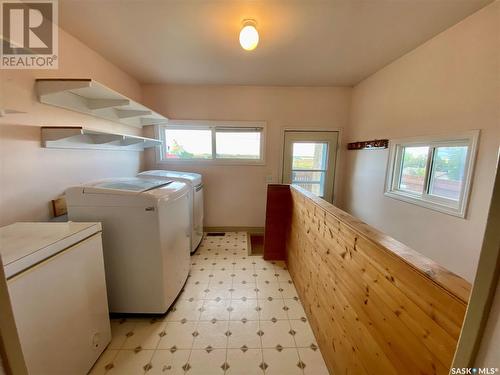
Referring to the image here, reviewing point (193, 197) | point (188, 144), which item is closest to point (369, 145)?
point (193, 197)

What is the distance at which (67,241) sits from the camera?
1053mm

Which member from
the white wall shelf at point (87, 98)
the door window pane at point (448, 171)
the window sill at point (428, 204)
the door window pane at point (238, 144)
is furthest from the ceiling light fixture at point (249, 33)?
the window sill at point (428, 204)

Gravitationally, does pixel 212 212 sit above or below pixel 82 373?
above

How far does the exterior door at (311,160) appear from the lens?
10.7 feet

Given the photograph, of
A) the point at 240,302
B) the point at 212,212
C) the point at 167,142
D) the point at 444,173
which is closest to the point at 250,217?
the point at 212,212

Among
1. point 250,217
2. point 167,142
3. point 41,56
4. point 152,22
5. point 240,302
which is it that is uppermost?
point 152,22

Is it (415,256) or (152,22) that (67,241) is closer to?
(415,256)

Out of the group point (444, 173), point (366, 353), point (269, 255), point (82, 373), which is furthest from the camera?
point (269, 255)

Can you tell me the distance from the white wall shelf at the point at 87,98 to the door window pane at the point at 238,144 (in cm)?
116

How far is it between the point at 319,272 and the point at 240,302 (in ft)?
2.74

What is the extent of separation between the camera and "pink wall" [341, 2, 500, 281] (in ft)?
4.54

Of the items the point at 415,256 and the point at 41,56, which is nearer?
the point at 415,256

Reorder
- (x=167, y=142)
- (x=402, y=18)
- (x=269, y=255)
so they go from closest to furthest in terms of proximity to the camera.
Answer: (x=402, y=18)
(x=269, y=255)
(x=167, y=142)

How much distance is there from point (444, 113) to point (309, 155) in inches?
71.3
